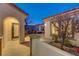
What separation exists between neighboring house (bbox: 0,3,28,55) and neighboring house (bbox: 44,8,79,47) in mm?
388

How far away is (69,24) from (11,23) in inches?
35.1

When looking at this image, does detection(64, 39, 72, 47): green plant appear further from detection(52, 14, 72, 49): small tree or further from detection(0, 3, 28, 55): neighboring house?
detection(0, 3, 28, 55): neighboring house

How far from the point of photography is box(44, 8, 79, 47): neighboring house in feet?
7.13

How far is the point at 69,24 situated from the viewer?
7.14 feet

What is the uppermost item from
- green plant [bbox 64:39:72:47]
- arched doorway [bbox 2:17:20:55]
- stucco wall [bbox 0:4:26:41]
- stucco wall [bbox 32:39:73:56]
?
stucco wall [bbox 0:4:26:41]

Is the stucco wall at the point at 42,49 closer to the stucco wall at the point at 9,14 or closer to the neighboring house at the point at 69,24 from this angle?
the neighboring house at the point at 69,24

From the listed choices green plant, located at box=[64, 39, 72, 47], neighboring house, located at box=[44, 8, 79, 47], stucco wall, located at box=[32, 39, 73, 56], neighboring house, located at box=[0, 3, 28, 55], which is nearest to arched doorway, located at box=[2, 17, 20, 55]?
neighboring house, located at box=[0, 3, 28, 55]

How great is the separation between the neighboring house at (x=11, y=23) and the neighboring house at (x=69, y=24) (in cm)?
39

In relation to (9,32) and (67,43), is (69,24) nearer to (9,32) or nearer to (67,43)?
(67,43)

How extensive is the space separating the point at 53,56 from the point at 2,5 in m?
1.12

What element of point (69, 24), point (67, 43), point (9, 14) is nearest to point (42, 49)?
point (67, 43)

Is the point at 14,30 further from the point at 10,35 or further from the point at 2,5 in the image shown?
the point at 2,5

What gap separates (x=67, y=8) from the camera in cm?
221

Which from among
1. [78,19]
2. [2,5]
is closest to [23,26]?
[2,5]
